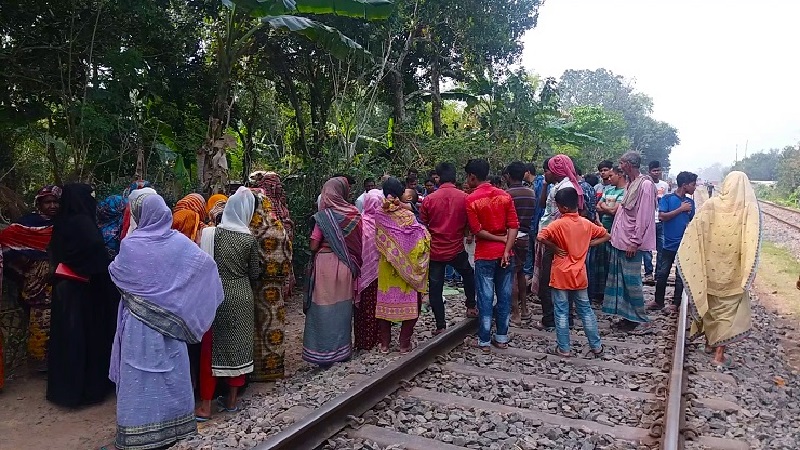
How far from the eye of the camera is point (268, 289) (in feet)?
15.7

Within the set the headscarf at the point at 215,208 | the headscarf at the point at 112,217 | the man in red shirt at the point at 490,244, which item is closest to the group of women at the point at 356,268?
the man in red shirt at the point at 490,244

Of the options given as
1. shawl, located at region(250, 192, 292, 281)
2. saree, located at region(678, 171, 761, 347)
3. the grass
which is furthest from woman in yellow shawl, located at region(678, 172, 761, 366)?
the grass

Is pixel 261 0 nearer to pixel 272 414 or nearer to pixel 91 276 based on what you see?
pixel 91 276

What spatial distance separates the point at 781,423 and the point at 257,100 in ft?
32.6

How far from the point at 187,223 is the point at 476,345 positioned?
2.92 meters

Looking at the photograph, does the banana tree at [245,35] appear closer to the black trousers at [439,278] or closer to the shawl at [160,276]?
the black trousers at [439,278]

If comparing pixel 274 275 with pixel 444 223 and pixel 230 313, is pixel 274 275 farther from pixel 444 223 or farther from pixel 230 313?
pixel 444 223

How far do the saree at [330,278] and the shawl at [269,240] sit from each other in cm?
32

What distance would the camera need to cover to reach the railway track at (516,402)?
11.3ft

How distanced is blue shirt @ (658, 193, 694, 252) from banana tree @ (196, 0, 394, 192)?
4.57 metres

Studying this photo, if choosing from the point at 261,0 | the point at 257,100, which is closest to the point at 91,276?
the point at 261,0

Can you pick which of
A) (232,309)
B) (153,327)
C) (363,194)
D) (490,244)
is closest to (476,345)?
(490,244)

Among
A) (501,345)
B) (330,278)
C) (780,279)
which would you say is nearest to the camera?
(330,278)

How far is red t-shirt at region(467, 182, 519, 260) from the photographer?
5.27 meters
